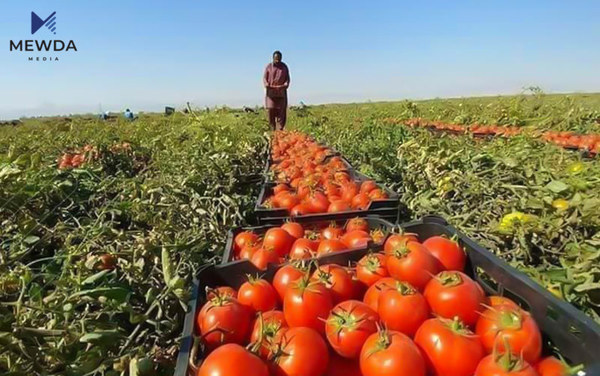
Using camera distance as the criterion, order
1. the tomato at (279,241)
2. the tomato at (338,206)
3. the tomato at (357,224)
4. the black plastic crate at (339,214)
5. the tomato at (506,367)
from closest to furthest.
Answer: the tomato at (506,367)
the tomato at (279,241)
the tomato at (357,224)
the black plastic crate at (339,214)
the tomato at (338,206)

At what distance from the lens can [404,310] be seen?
1.14 m

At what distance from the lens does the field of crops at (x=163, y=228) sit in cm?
124

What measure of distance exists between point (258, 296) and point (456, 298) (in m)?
0.57

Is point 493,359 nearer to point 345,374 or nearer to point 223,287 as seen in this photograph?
point 345,374

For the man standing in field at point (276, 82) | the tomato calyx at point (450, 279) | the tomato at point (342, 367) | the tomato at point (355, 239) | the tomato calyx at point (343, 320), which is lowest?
the tomato at point (342, 367)

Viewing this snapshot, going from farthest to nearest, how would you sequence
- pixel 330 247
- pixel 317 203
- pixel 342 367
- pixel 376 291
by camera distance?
pixel 317 203 → pixel 330 247 → pixel 376 291 → pixel 342 367

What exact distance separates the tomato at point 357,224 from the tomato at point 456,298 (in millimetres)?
914

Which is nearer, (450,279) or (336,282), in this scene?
(450,279)

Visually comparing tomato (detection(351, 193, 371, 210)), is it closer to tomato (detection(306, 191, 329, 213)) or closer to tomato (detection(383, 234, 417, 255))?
tomato (detection(306, 191, 329, 213))

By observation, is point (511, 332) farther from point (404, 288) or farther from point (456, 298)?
point (404, 288)

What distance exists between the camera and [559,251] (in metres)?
1.92

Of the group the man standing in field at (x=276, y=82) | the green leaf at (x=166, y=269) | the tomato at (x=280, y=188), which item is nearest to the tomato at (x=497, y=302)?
the green leaf at (x=166, y=269)

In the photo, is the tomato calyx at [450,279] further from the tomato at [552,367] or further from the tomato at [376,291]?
the tomato at [552,367]

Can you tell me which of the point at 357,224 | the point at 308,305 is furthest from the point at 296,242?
the point at 308,305
